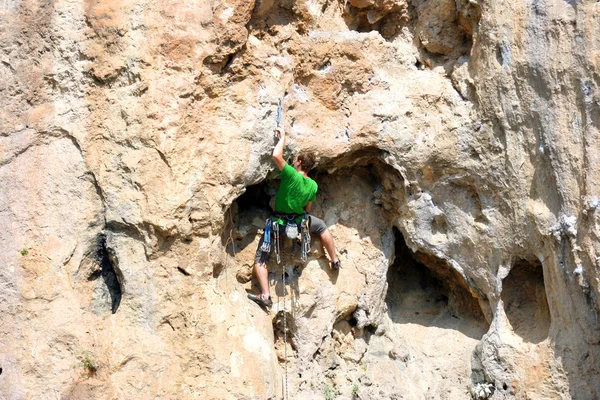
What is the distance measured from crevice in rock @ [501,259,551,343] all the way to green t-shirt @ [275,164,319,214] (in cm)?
218

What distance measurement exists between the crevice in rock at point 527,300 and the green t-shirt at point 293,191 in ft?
7.17

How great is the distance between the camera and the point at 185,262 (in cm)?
700

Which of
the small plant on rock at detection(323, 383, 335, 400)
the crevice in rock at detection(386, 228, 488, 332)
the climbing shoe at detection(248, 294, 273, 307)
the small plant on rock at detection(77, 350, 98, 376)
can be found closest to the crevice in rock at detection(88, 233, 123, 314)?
the small plant on rock at detection(77, 350, 98, 376)

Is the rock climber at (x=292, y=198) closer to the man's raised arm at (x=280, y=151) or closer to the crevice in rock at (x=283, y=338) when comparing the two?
the man's raised arm at (x=280, y=151)

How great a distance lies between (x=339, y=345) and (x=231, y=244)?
59.3 inches

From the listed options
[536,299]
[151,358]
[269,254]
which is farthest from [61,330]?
[536,299]

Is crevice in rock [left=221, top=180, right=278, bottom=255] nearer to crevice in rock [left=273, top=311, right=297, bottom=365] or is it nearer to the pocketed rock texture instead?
the pocketed rock texture

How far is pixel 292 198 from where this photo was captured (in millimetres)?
7473

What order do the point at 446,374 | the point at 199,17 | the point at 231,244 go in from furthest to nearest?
the point at 446,374, the point at 231,244, the point at 199,17

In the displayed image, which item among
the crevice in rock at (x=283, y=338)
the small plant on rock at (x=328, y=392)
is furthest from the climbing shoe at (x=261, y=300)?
the small plant on rock at (x=328, y=392)

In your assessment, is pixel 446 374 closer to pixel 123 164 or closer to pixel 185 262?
pixel 185 262

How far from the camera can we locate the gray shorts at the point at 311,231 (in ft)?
25.0

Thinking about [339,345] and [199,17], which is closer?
[199,17]

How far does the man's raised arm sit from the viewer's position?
723cm
